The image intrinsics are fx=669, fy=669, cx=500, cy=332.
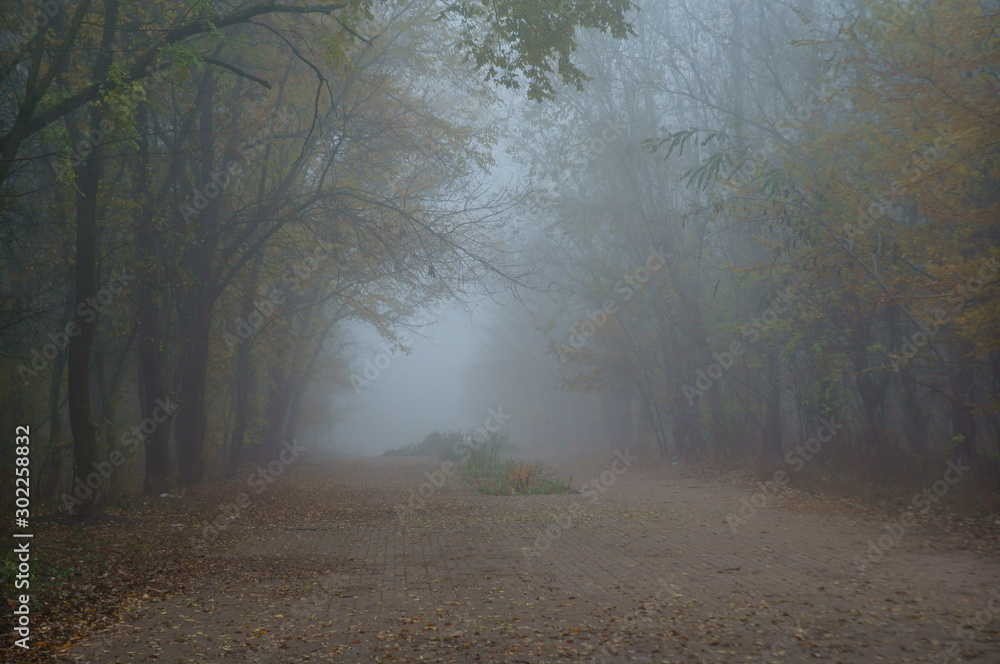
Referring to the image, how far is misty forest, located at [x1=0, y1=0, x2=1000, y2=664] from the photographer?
6.00m

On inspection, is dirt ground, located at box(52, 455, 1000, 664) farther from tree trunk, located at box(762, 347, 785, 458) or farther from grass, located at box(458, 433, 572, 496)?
tree trunk, located at box(762, 347, 785, 458)

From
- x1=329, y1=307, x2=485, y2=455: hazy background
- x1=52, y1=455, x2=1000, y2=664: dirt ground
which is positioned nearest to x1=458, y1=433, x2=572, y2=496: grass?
x1=52, y1=455, x2=1000, y2=664: dirt ground

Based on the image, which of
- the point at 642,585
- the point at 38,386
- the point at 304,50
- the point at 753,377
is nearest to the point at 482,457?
the point at 753,377

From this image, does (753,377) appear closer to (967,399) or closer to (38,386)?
(967,399)

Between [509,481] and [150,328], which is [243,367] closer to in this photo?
[150,328]

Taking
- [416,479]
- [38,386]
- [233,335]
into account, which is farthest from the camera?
[416,479]

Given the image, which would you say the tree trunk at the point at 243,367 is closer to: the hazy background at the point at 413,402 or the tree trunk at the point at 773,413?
the tree trunk at the point at 773,413

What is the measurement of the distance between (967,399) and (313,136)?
13252 mm

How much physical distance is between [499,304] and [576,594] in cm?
948

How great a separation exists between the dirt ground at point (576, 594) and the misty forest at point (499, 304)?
0.17 ft

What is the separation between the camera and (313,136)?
13.5m

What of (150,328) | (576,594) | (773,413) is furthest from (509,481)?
(576,594)

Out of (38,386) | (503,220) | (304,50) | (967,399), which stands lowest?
(967,399)

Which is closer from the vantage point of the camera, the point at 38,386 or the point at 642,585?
the point at 642,585
